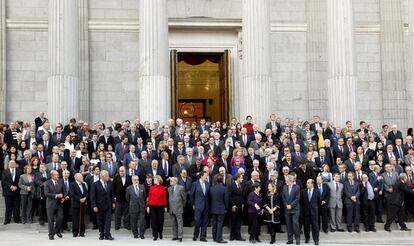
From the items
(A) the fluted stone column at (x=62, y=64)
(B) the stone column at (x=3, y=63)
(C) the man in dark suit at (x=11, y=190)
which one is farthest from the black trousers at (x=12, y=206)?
(B) the stone column at (x=3, y=63)

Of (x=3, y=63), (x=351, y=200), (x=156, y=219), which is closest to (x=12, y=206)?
(x=156, y=219)

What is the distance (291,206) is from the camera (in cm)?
1897

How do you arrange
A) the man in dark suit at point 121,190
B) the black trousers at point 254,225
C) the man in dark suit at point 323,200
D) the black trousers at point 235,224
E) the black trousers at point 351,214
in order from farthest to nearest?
1. the black trousers at point 351,214
2. the man in dark suit at point 121,190
3. the man in dark suit at point 323,200
4. the black trousers at point 235,224
5. the black trousers at point 254,225

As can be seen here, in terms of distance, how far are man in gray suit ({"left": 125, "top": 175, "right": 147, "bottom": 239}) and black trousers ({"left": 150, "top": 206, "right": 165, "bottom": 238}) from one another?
1.03ft

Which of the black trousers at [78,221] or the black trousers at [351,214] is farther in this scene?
the black trousers at [351,214]

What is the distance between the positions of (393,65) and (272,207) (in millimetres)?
13931

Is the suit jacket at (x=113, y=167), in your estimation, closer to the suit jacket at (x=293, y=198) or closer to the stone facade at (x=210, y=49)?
the suit jacket at (x=293, y=198)

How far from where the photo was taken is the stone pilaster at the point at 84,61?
28.4 metres

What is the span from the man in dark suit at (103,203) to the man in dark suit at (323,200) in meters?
6.29

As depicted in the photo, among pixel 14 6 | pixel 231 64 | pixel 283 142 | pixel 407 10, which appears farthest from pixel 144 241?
pixel 407 10

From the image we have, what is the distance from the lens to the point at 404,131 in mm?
29656

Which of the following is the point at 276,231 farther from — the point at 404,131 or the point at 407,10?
the point at 407,10

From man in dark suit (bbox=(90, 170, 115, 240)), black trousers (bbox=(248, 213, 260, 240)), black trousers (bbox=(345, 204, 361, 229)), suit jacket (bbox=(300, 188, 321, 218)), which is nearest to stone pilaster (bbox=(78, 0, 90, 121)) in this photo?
man in dark suit (bbox=(90, 170, 115, 240))

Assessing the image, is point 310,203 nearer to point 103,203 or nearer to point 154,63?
point 103,203
